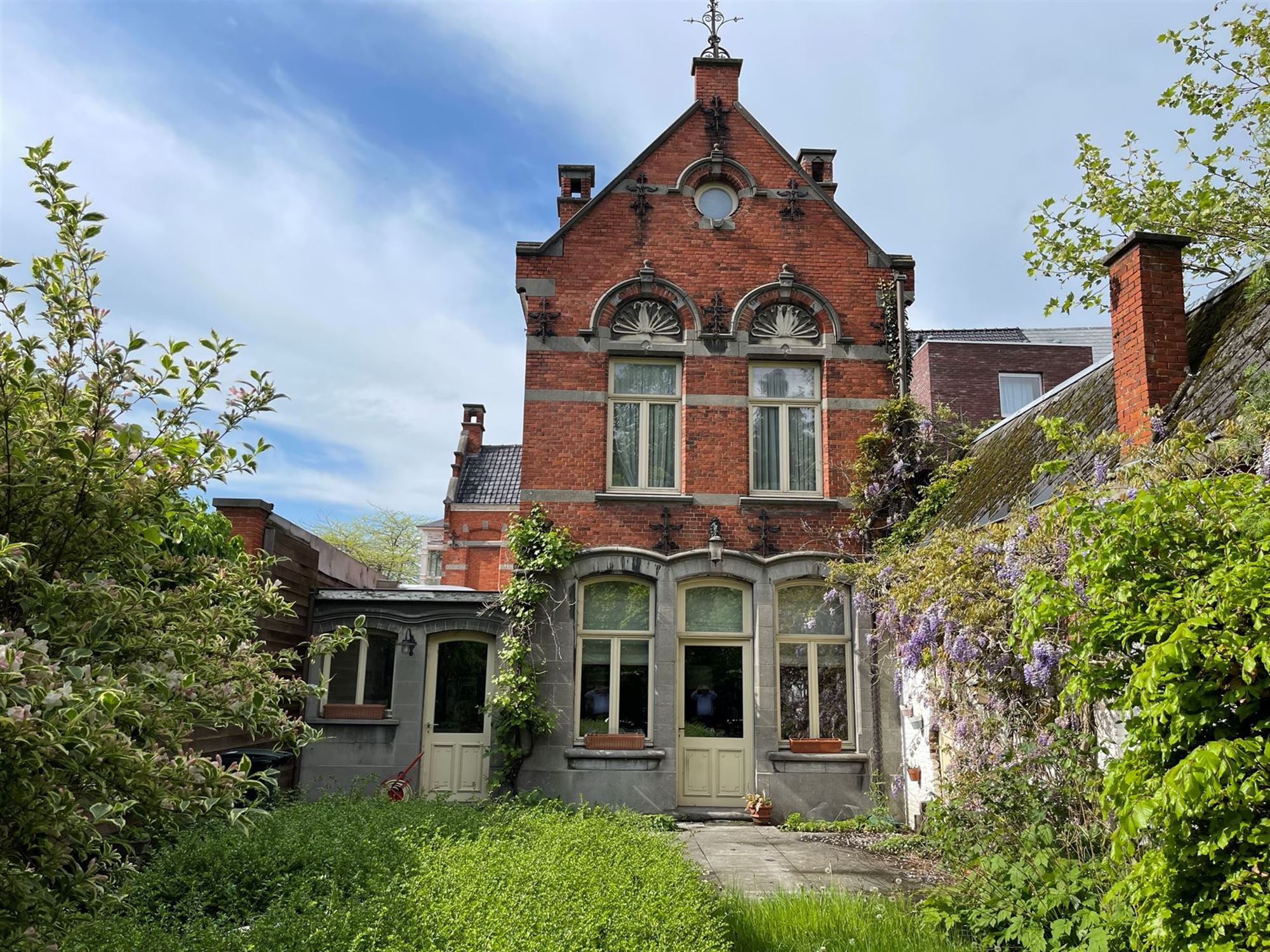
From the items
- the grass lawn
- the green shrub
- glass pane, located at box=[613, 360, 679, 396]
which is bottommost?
the green shrub

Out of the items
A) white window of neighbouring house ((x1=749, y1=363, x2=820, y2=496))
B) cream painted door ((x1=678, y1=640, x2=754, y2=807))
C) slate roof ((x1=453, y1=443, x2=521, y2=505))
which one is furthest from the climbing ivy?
slate roof ((x1=453, y1=443, x2=521, y2=505))

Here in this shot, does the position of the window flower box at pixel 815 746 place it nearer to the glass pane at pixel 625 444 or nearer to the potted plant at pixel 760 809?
the potted plant at pixel 760 809

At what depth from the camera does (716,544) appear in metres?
11.8

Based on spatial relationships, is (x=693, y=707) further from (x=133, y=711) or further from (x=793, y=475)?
(x=133, y=711)

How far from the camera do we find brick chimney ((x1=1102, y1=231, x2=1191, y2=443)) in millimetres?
7609

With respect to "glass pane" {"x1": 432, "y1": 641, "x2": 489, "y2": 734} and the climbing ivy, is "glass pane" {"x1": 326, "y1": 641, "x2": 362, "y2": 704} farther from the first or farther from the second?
the climbing ivy

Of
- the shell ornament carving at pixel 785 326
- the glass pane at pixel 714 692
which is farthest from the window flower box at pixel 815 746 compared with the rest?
the shell ornament carving at pixel 785 326

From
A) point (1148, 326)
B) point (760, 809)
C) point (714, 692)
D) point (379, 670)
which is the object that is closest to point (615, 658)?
point (714, 692)

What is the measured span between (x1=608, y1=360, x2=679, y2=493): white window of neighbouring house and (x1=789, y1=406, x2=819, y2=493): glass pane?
1539mm

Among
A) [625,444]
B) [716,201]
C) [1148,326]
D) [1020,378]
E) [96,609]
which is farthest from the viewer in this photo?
[1020,378]

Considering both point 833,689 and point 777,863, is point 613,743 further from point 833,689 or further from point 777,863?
point 777,863

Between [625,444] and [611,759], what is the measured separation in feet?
13.0

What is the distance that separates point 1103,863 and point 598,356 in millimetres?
8311

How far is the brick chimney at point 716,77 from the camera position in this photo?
Result: 13.1 meters
